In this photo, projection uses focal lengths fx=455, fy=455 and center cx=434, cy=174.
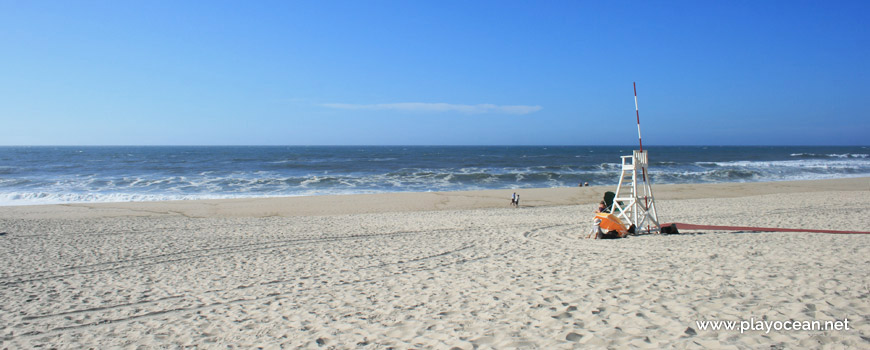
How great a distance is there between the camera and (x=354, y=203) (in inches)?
808

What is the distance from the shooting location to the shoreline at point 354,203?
1766cm

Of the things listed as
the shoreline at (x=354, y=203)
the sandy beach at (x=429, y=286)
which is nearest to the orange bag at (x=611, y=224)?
the sandy beach at (x=429, y=286)

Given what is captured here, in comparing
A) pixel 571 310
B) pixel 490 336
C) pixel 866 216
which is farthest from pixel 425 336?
pixel 866 216

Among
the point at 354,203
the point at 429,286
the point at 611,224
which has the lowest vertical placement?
the point at 354,203

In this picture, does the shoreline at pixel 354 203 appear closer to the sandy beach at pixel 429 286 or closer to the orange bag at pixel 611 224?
the sandy beach at pixel 429 286

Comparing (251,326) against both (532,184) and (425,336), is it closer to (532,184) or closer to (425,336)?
(425,336)

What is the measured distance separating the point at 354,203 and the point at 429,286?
1454 cm

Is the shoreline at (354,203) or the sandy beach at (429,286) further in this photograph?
the shoreline at (354,203)

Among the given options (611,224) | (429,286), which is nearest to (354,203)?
(611,224)

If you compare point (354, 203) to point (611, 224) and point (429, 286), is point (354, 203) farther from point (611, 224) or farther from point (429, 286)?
point (429, 286)

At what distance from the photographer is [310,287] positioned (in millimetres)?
6660

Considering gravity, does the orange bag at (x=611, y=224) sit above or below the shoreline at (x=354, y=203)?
above

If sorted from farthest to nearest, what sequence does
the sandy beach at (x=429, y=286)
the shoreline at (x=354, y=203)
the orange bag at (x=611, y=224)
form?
the shoreline at (x=354, y=203) → the orange bag at (x=611, y=224) → the sandy beach at (x=429, y=286)

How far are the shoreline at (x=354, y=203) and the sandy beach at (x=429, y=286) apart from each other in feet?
17.3
